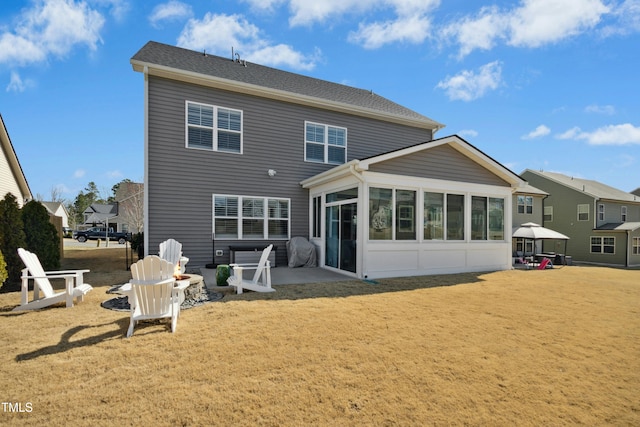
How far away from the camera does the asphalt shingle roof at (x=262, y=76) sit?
9680 millimetres

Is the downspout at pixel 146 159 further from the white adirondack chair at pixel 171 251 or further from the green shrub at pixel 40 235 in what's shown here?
the green shrub at pixel 40 235

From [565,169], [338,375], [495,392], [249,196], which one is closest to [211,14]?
[249,196]

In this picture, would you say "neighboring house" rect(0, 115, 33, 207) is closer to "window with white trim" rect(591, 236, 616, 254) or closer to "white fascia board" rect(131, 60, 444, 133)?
"white fascia board" rect(131, 60, 444, 133)

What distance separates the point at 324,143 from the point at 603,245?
23.5 meters

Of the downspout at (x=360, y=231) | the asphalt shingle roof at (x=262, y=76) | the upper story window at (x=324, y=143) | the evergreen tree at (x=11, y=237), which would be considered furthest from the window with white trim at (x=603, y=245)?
the evergreen tree at (x=11, y=237)

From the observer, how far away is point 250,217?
10328 mm

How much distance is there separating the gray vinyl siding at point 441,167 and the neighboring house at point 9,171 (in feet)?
46.9

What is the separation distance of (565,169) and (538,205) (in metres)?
9.75

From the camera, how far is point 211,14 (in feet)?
30.1

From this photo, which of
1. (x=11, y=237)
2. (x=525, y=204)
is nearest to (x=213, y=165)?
(x=11, y=237)

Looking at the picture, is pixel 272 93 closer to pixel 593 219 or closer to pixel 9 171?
pixel 9 171

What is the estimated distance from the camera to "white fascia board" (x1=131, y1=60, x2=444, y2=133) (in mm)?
9062

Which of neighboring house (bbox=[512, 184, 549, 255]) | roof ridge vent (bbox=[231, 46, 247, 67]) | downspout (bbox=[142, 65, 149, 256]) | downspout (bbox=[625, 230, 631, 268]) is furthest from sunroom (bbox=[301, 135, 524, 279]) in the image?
downspout (bbox=[625, 230, 631, 268])

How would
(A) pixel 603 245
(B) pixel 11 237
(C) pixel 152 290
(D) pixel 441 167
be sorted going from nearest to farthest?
1. (C) pixel 152 290
2. (B) pixel 11 237
3. (D) pixel 441 167
4. (A) pixel 603 245
